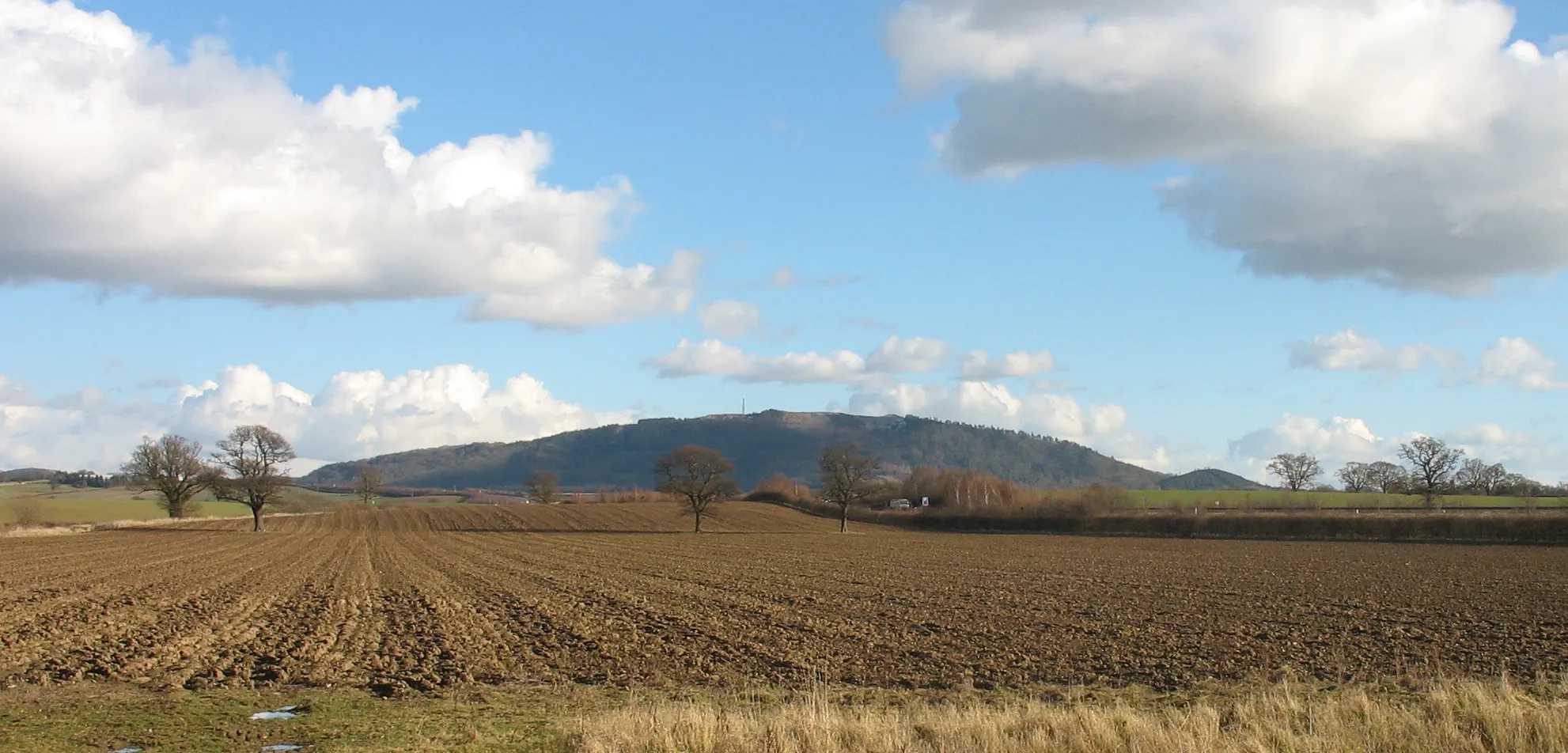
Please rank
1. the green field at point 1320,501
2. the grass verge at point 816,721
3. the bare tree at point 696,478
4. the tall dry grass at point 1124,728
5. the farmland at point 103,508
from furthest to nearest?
the green field at point 1320,501 < the farmland at point 103,508 < the bare tree at point 696,478 < the grass verge at point 816,721 < the tall dry grass at point 1124,728

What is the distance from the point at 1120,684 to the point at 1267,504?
4099 inches

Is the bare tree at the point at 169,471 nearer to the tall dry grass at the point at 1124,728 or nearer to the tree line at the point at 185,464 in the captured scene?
the tree line at the point at 185,464

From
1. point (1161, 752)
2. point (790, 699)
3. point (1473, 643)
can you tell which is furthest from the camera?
point (1473, 643)

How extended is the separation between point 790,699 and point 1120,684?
5.36m

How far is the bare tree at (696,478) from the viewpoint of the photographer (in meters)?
91.2

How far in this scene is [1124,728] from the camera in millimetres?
11805

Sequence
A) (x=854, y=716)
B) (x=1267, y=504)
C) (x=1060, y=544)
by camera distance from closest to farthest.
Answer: (x=854, y=716), (x=1060, y=544), (x=1267, y=504)

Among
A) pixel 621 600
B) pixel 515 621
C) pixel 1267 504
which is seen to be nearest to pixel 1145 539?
pixel 1267 504

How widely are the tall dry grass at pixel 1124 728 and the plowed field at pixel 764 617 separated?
4546 mm

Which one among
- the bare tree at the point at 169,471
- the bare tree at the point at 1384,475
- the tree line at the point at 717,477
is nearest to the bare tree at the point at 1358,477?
the bare tree at the point at 1384,475

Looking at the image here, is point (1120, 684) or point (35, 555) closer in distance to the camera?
point (1120, 684)

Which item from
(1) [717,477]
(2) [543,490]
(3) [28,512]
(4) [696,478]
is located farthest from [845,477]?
(3) [28,512]

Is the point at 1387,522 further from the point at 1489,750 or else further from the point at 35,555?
the point at 35,555

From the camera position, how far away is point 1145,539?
7769cm
